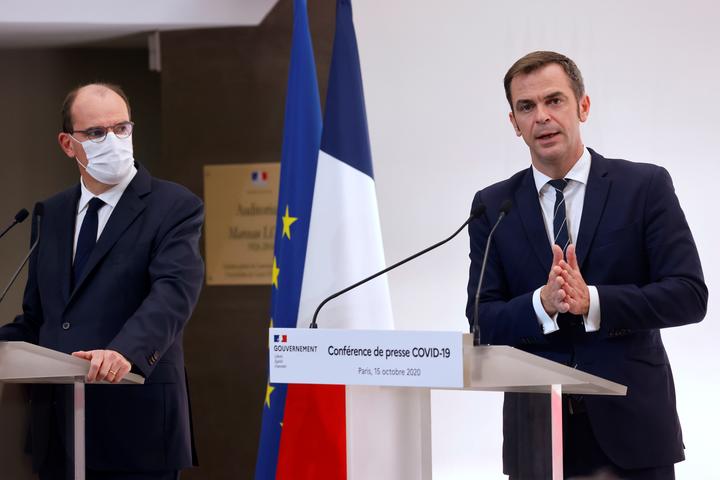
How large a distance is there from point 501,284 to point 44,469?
129 centimetres

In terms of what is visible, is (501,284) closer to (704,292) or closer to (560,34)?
(704,292)

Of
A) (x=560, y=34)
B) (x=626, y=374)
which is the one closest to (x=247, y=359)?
(x=560, y=34)

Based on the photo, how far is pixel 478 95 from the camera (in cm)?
472

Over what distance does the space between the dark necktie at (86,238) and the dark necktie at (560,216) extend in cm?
136

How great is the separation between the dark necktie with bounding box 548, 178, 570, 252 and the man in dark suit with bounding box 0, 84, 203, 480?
1.08 metres

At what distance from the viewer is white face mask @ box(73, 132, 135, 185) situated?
3.08 meters

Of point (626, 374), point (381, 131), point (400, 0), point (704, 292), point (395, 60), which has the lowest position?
point (626, 374)

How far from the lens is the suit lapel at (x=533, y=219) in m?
2.61

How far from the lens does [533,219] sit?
2662mm

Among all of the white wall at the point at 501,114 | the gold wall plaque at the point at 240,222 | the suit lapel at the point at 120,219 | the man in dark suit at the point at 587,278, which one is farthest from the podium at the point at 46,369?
the gold wall plaque at the point at 240,222

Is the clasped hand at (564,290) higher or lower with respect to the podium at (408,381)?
higher

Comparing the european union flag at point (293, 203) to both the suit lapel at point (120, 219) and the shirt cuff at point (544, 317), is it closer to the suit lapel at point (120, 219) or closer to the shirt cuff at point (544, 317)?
the suit lapel at point (120, 219)

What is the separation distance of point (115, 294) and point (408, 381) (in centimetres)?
124

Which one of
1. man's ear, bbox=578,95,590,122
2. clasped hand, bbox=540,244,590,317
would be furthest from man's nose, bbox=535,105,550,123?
clasped hand, bbox=540,244,590,317
